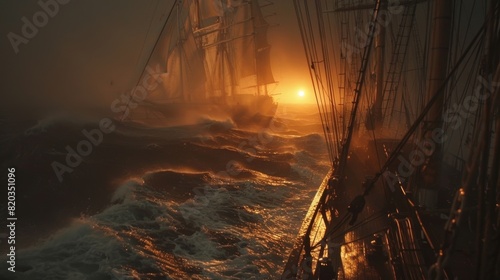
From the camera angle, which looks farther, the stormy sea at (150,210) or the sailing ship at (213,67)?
the sailing ship at (213,67)

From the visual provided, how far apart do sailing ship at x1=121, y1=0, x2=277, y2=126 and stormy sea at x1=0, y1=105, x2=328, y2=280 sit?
34.3m

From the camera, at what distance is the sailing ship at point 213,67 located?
192ft

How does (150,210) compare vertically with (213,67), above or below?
below

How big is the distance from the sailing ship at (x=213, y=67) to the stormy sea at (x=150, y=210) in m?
34.3

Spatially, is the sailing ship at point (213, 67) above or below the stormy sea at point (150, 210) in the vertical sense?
above

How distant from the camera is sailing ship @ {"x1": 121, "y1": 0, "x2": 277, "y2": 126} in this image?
58625 mm

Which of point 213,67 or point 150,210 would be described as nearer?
point 150,210

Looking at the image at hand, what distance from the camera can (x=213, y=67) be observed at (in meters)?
70.1

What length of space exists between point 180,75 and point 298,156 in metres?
43.5

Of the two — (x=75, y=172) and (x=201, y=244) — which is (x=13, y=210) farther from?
(x=201, y=244)

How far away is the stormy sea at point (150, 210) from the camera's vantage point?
847 centimetres

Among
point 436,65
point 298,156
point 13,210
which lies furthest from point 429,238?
point 298,156

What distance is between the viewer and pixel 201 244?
32.7 ft

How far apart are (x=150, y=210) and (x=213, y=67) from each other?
2414 inches
